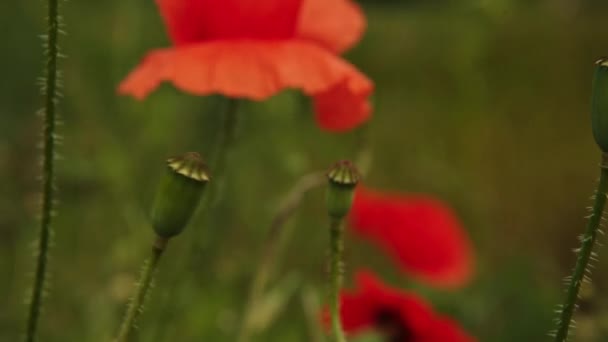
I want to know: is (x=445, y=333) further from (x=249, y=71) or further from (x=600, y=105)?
(x=600, y=105)

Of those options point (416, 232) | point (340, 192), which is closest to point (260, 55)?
point (340, 192)

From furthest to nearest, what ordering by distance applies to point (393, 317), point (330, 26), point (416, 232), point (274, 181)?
point (274, 181), point (416, 232), point (393, 317), point (330, 26)

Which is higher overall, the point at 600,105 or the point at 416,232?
the point at 600,105

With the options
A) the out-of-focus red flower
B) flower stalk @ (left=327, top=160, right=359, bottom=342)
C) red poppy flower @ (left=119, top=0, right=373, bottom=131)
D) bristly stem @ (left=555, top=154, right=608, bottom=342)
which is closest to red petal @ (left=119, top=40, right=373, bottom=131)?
red poppy flower @ (left=119, top=0, right=373, bottom=131)

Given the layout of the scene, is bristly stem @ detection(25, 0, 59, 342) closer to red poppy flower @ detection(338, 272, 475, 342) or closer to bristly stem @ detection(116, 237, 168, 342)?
bristly stem @ detection(116, 237, 168, 342)

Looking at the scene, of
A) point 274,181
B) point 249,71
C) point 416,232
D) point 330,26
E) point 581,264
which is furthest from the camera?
point 274,181

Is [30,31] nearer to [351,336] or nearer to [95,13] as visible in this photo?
[95,13]

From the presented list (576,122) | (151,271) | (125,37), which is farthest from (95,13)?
(151,271)

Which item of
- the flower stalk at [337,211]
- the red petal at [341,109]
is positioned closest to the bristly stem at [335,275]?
the flower stalk at [337,211]

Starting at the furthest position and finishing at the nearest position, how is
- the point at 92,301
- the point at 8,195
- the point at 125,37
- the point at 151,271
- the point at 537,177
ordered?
the point at 537,177
the point at 8,195
the point at 125,37
the point at 92,301
the point at 151,271
